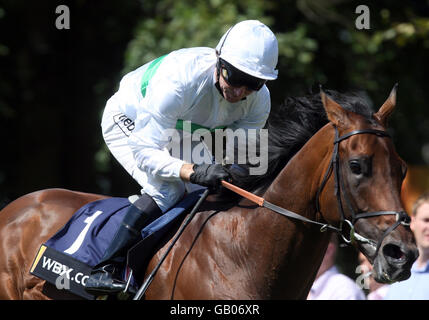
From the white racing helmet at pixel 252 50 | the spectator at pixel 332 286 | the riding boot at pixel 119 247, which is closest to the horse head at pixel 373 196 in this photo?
the white racing helmet at pixel 252 50

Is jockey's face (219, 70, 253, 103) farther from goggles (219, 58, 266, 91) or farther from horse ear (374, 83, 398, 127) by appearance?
horse ear (374, 83, 398, 127)

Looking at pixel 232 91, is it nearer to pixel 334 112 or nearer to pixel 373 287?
pixel 334 112

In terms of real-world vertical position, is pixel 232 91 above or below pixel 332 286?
above

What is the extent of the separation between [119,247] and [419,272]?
2334mm

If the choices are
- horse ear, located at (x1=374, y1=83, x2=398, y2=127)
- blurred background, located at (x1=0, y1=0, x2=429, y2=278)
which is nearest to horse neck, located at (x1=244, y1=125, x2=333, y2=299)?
horse ear, located at (x1=374, y1=83, x2=398, y2=127)

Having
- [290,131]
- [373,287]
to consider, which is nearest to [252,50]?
[290,131]

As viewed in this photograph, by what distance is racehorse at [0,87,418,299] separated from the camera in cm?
338

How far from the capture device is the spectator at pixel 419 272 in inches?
195

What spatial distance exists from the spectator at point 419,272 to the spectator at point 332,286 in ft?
0.88

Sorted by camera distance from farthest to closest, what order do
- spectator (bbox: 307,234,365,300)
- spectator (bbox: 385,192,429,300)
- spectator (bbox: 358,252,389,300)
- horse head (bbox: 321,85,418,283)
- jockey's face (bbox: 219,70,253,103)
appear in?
spectator (bbox: 358,252,389,300)
spectator (bbox: 307,234,365,300)
spectator (bbox: 385,192,429,300)
jockey's face (bbox: 219,70,253,103)
horse head (bbox: 321,85,418,283)

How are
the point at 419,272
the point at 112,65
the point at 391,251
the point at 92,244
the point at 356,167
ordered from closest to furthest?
the point at 391,251 → the point at 356,167 → the point at 92,244 → the point at 419,272 → the point at 112,65

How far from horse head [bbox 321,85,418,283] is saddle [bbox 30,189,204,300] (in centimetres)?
99

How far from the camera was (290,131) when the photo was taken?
397 centimetres

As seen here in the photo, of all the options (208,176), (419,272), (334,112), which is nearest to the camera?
(334,112)
